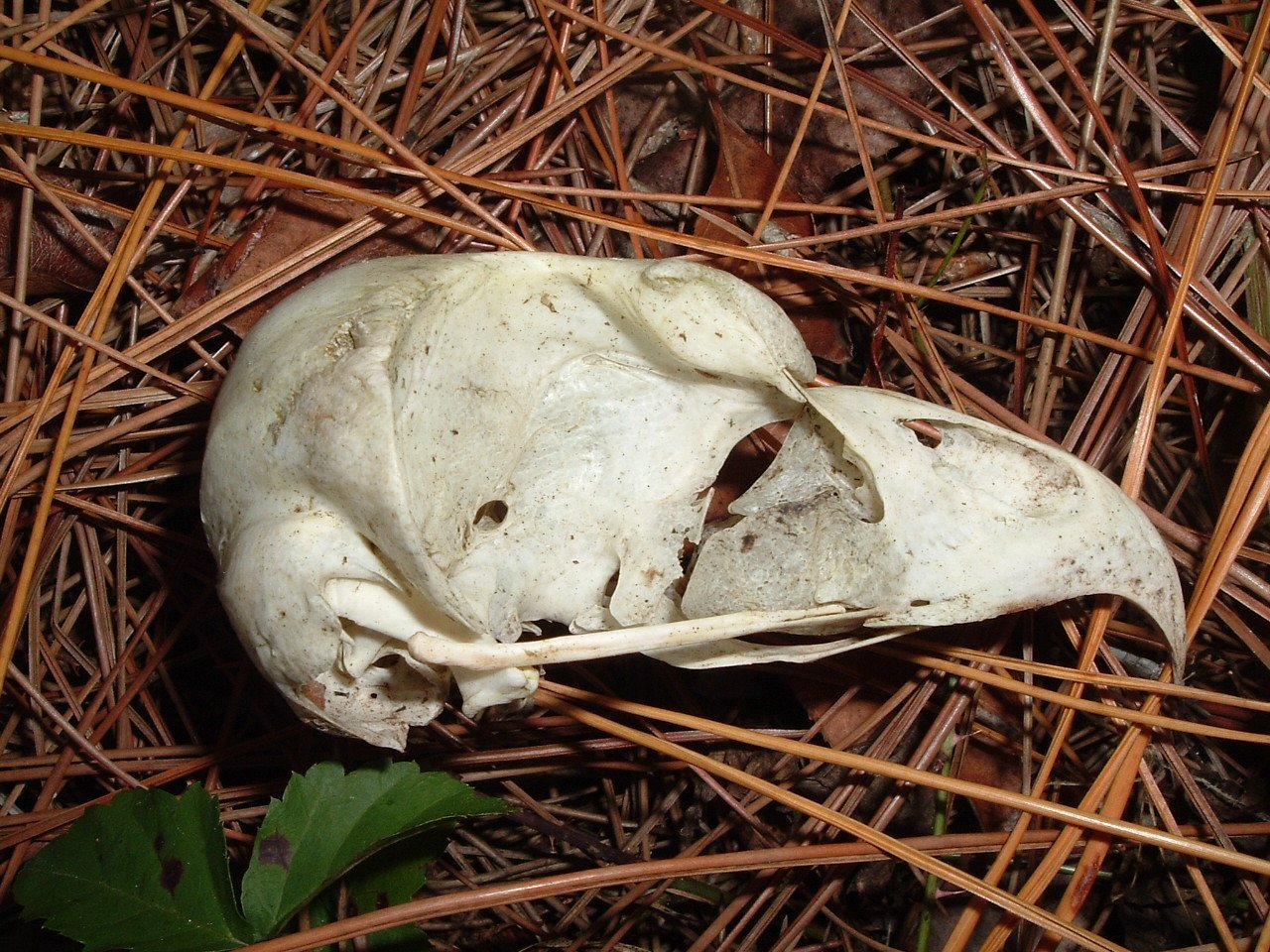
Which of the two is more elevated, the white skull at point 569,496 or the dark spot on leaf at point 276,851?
the white skull at point 569,496

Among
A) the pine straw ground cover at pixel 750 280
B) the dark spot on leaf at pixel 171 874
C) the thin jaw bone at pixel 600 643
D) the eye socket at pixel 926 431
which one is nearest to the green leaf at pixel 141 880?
the dark spot on leaf at pixel 171 874

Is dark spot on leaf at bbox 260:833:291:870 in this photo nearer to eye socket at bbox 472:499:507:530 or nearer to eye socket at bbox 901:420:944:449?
eye socket at bbox 472:499:507:530

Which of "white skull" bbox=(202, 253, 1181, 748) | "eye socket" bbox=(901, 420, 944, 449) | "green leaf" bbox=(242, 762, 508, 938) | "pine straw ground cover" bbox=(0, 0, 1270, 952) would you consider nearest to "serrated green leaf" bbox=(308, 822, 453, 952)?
"green leaf" bbox=(242, 762, 508, 938)

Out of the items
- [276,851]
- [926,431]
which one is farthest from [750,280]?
[276,851]

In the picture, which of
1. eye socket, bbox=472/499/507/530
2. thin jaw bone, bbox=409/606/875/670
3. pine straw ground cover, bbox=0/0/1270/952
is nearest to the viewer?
thin jaw bone, bbox=409/606/875/670

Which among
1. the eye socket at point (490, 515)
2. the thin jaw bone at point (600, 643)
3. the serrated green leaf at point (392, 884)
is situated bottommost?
the serrated green leaf at point (392, 884)

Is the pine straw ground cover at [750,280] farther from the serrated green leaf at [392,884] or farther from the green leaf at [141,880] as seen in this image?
the green leaf at [141,880]
